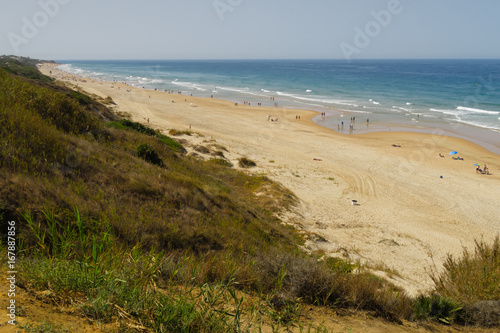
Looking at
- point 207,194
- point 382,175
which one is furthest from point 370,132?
point 207,194

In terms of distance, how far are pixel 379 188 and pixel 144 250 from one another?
1671 centimetres

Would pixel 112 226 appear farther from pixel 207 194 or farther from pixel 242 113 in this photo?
pixel 242 113

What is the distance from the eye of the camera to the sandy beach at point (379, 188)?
11.4 metres

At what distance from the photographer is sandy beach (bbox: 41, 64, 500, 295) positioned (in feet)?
37.3

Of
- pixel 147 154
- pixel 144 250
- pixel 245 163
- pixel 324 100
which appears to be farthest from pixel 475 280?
pixel 324 100

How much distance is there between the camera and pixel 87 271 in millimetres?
3146

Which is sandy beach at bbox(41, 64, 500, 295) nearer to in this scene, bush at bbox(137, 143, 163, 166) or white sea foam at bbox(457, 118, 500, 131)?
bush at bbox(137, 143, 163, 166)

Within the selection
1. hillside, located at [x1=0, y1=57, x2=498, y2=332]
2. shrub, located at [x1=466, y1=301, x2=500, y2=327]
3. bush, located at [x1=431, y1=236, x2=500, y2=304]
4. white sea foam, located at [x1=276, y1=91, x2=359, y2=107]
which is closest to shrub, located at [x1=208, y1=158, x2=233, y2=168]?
hillside, located at [x1=0, y1=57, x2=498, y2=332]

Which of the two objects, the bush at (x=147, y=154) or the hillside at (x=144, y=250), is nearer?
the hillside at (x=144, y=250)

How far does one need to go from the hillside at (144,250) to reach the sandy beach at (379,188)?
300 centimetres

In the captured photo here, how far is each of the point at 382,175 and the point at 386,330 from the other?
19082 mm

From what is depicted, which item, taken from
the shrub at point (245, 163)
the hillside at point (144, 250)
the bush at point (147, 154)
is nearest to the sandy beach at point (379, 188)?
the shrub at point (245, 163)

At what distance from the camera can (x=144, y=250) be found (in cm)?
555

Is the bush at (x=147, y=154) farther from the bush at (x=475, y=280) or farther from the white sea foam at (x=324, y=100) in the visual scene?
the white sea foam at (x=324, y=100)
